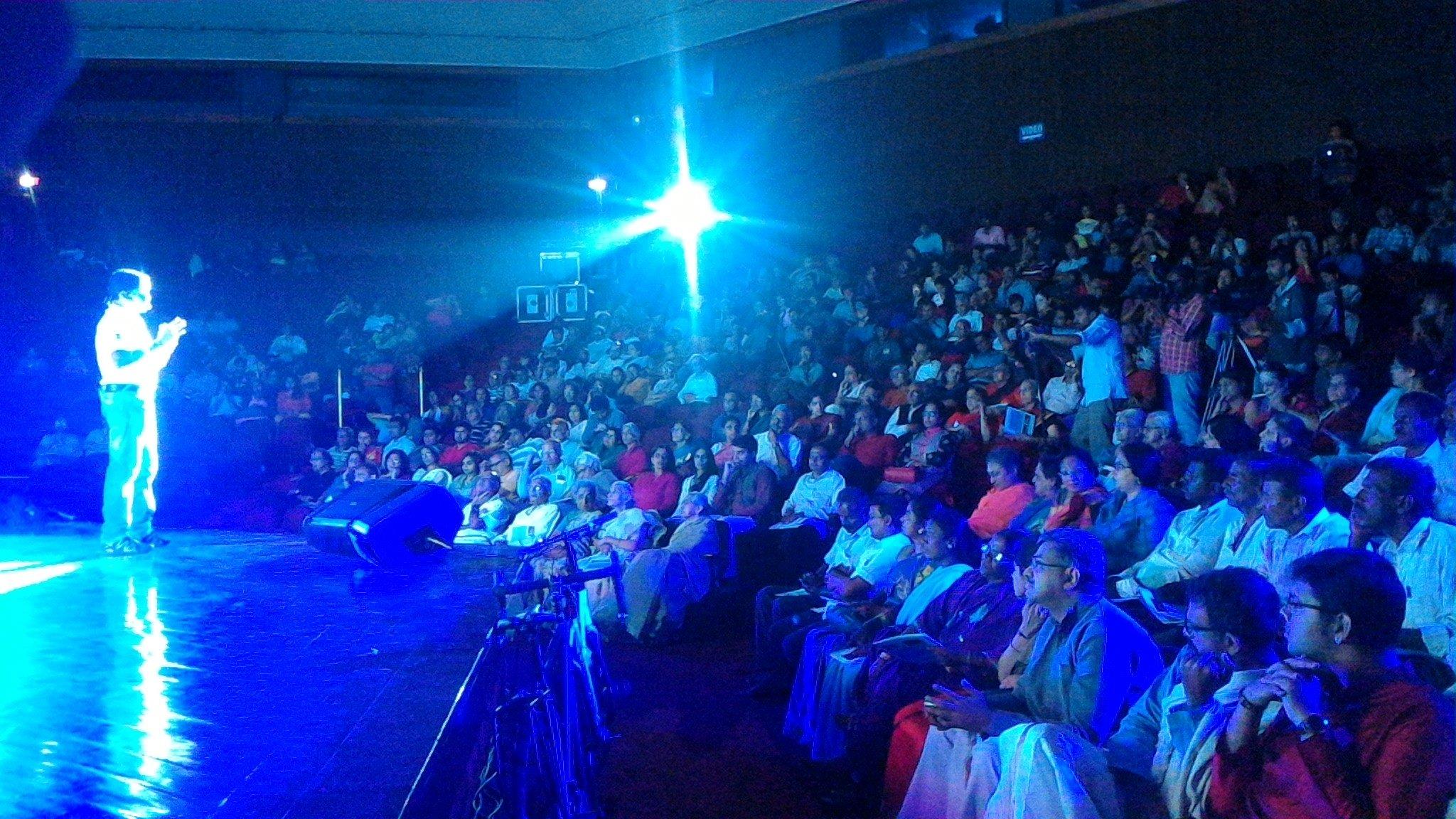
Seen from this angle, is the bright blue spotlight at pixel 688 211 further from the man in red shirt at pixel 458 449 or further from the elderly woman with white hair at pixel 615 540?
the elderly woman with white hair at pixel 615 540

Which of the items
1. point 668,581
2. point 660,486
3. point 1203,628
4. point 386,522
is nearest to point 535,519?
point 660,486

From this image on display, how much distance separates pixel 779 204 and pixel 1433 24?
6.79 meters

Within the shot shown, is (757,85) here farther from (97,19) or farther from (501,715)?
(501,715)

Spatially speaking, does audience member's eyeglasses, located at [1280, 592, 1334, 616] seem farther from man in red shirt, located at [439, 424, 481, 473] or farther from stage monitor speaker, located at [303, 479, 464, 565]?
man in red shirt, located at [439, 424, 481, 473]

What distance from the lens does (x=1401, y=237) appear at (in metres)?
7.20

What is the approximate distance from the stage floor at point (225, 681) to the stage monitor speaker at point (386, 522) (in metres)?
0.12

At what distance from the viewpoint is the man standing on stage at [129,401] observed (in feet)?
17.9

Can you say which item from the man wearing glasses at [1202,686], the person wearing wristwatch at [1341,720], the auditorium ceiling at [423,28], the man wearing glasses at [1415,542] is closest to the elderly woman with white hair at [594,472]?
the man wearing glasses at [1415,542]

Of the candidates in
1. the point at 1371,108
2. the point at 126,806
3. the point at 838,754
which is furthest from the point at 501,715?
the point at 1371,108

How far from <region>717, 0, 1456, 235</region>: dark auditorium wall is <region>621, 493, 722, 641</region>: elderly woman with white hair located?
22.4 feet

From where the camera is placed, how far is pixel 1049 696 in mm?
2871

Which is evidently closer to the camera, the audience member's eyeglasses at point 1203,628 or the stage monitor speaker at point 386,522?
the audience member's eyeglasses at point 1203,628

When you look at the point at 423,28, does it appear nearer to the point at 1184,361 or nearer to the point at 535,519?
the point at 535,519

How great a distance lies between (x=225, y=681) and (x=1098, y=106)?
9917 mm
